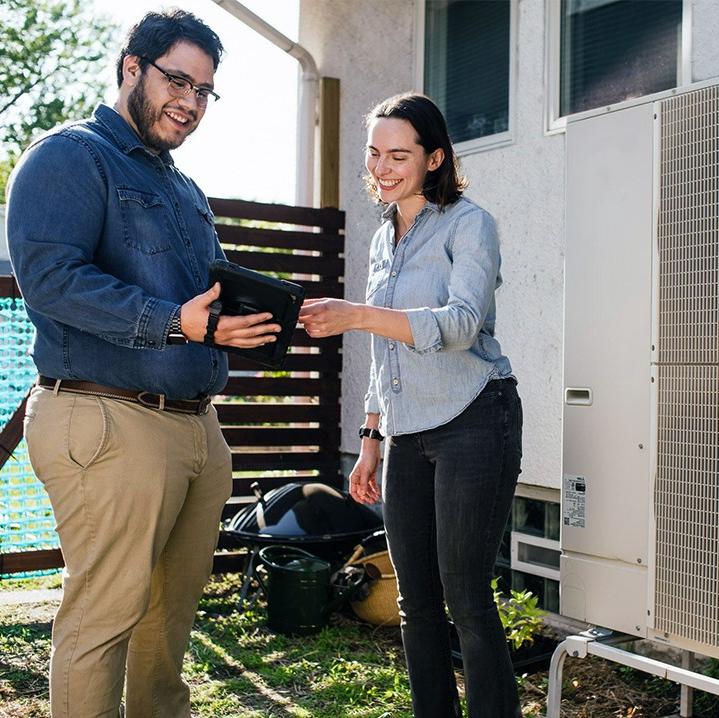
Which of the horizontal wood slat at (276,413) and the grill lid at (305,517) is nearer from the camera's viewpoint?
the grill lid at (305,517)

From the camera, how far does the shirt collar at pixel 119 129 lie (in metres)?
2.35

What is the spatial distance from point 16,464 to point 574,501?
3.10 metres

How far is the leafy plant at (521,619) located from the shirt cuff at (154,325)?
231 cm

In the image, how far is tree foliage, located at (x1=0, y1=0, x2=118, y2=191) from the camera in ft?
42.9

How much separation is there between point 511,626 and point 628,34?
2.60 meters

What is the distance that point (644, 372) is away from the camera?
2910 mm

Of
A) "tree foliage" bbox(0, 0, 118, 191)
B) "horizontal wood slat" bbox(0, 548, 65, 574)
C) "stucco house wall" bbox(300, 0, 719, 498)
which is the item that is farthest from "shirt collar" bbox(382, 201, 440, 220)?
"tree foliage" bbox(0, 0, 118, 191)

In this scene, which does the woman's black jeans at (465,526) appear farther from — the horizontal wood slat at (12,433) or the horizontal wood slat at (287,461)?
the horizontal wood slat at (287,461)

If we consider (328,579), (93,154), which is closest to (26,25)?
(328,579)

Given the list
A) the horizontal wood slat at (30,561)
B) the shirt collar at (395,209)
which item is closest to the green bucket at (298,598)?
the horizontal wood slat at (30,561)

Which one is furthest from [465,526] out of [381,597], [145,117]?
[381,597]

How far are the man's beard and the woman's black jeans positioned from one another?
1.02 m

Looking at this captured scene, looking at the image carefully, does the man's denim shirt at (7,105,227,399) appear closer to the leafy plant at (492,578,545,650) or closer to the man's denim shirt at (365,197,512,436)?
the man's denim shirt at (365,197,512,436)

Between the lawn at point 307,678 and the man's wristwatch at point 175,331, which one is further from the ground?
the man's wristwatch at point 175,331
